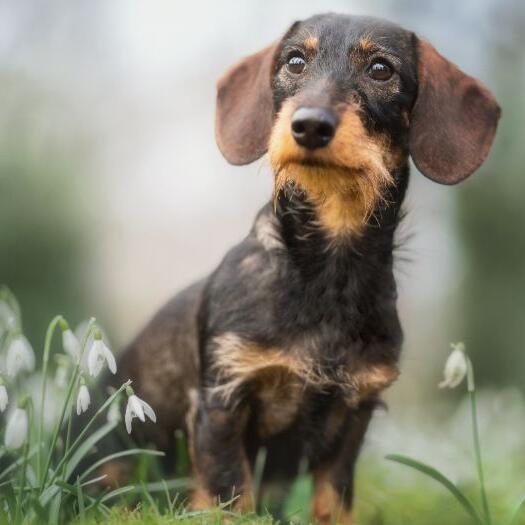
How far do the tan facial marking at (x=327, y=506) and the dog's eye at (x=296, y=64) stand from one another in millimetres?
1765

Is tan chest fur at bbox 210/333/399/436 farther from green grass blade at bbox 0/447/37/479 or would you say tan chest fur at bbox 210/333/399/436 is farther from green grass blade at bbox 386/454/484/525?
green grass blade at bbox 0/447/37/479

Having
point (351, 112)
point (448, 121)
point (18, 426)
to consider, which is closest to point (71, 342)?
point (18, 426)

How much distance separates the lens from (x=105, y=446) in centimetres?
494

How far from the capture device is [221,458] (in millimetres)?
4219

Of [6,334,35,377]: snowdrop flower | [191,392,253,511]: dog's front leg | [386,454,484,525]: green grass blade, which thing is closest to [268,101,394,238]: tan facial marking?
[191,392,253,511]: dog's front leg

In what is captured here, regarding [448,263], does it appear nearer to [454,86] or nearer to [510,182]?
[510,182]

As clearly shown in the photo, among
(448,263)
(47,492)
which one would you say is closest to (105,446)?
(47,492)

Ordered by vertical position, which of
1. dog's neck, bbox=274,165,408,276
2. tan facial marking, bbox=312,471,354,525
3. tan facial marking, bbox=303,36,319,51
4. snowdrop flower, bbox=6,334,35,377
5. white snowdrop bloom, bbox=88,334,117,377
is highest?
tan facial marking, bbox=303,36,319,51

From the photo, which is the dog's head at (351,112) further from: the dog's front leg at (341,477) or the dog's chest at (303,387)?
the dog's front leg at (341,477)

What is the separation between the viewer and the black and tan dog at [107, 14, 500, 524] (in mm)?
4090

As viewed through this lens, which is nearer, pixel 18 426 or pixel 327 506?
pixel 18 426

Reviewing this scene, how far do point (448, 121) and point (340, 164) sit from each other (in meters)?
0.69

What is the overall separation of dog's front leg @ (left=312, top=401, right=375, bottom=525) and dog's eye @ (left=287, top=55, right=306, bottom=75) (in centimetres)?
145

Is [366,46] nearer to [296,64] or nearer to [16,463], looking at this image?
[296,64]
